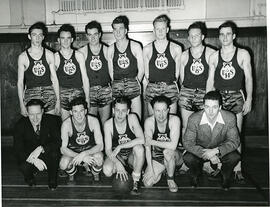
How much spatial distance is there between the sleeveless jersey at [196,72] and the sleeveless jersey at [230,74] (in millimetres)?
155

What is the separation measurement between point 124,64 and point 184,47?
984mm

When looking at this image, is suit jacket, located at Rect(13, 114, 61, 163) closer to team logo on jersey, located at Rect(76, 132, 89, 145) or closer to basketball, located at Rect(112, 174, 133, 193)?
team logo on jersey, located at Rect(76, 132, 89, 145)

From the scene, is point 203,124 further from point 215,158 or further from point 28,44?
point 28,44

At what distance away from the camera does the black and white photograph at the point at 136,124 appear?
274 centimetres

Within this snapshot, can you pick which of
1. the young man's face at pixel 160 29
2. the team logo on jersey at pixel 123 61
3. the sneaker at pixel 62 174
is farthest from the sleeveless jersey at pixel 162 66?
the sneaker at pixel 62 174

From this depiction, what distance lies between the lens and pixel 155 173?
9.32 ft

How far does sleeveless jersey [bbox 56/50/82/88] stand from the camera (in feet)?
10.9

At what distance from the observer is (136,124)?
116 inches

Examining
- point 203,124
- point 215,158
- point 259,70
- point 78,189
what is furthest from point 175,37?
point 78,189

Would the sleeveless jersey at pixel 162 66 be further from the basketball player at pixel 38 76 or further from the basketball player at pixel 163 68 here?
the basketball player at pixel 38 76

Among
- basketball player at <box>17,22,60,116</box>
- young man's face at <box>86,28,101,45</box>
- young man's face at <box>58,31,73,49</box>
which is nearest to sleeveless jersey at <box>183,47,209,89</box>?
young man's face at <box>86,28,101,45</box>

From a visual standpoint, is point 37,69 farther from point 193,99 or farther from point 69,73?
point 193,99

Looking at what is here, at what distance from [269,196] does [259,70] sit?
1769 millimetres

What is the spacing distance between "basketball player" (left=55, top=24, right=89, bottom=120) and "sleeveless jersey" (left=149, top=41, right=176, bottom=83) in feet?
2.03
